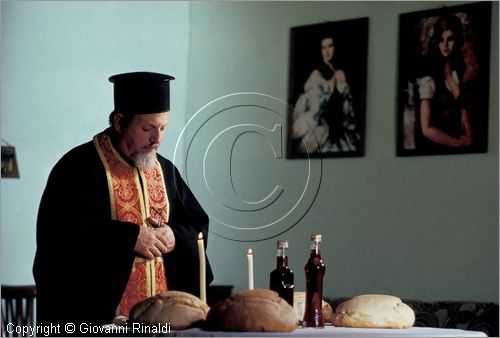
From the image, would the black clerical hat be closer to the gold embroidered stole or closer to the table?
the gold embroidered stole

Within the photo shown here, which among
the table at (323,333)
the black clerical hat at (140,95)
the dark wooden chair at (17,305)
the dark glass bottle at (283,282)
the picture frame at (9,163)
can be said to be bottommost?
the dark wooden chair at (17,305)

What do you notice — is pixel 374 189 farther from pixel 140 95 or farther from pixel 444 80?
pixel 140 95

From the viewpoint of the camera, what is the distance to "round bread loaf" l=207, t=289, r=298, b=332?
86.3 inches

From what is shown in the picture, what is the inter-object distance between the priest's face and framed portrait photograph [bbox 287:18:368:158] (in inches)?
126

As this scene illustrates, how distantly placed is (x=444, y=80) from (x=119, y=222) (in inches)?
139

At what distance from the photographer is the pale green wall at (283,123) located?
18.4 ft

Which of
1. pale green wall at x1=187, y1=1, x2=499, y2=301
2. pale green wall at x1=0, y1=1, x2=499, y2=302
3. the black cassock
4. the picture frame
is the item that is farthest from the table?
the picture frame

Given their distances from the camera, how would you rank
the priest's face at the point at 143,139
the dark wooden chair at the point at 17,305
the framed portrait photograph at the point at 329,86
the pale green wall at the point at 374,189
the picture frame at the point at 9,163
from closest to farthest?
the priest's face at the point at 143,139 → the dark wooden chair at the point at 17,305 → the picture frame at the point at 9,163 → the pale green wall at the point at 374,189 → the framed portrait photograph at the point at 329,86

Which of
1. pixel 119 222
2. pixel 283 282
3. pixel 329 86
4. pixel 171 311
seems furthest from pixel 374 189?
pixel 171 311

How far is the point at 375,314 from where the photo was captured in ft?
8.28

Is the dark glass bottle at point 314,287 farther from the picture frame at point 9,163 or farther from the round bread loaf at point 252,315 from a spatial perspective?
the picture frame at point 9,163

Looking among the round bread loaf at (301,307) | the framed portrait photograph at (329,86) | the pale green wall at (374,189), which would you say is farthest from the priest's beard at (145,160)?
the framed portrait photograph at (329,86)

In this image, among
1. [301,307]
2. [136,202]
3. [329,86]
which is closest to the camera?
[301,307]

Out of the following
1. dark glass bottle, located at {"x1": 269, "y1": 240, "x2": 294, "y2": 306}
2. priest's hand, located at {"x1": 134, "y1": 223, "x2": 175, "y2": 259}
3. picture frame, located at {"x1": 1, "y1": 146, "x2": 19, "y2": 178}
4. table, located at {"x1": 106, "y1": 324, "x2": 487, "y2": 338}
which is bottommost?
table, located at {"x1": 106, "y1": 324, "x2": 487, "y2": 338}
